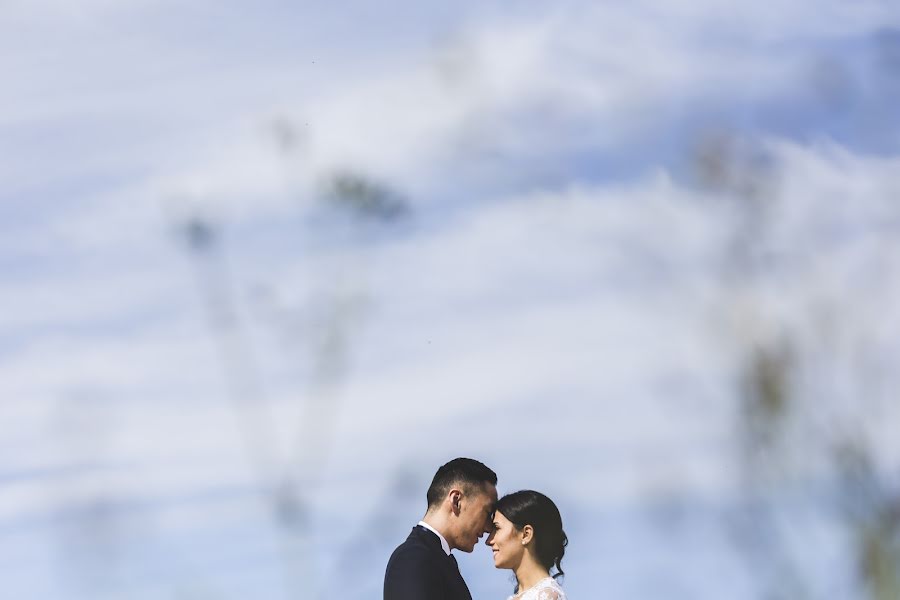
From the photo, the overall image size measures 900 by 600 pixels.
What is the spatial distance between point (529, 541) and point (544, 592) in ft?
1.06

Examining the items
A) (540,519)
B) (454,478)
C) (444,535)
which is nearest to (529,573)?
(540,519)

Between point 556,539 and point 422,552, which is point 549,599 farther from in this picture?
point 422,552

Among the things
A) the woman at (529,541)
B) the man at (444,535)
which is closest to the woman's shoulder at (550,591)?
the woman at (529,541)

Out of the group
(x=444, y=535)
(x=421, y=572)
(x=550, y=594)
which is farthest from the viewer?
(x=550, y=594)

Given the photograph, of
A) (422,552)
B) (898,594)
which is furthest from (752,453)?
(422,552)

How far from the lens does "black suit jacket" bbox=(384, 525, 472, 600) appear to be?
6.00m

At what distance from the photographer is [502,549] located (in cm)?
663

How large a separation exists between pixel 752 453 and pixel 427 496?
417 centimetres

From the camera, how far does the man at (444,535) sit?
6.01 metres

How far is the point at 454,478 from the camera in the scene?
20.6 feet

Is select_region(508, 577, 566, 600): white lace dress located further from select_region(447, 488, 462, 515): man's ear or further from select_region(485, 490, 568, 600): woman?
select_region(447, 488, 462, 515): man's ear

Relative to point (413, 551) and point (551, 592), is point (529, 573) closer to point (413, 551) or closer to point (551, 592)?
point (551, 592)

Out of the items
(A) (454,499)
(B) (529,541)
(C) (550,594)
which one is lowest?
(C) (550,594)

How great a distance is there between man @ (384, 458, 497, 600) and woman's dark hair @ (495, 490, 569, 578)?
0.19 meters
